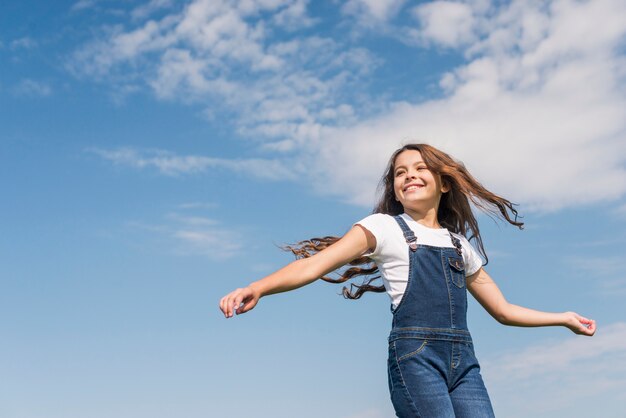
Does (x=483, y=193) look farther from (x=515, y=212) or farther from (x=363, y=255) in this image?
(x=363, y=255)

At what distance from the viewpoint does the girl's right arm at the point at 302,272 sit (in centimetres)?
446

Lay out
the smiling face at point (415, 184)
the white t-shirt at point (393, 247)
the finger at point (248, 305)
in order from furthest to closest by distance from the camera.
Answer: the smiling face at point (415, 184) < the white t-shirt at point (393, 247) < the finger at point (248, 305)

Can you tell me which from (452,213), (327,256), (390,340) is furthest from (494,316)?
(327,256)

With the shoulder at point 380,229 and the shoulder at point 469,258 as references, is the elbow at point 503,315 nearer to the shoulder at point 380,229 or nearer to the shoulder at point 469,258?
the shoulder at point 469,258

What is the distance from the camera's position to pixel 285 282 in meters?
4.80

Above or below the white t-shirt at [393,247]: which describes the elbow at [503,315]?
below

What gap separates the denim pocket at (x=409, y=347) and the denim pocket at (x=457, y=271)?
0.53 metres

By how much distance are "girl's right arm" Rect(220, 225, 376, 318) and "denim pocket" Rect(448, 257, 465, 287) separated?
1.74 ft

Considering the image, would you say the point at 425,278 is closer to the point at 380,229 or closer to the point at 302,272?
the point at 380,229

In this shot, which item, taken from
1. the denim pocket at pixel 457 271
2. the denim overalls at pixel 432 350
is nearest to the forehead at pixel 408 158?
the denim overalls at pixel 432 350

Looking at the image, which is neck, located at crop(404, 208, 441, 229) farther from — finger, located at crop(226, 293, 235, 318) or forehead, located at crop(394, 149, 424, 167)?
finger, located at crop(226, 293, 235, 318)

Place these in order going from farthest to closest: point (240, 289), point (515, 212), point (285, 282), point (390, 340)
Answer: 1. point (515, 212)
2. point (390, 340)
3. point (285, 282)
4. point (240, 289)

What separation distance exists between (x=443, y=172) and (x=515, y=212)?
2.69 feet

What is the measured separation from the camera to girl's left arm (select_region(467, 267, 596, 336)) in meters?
5.89
